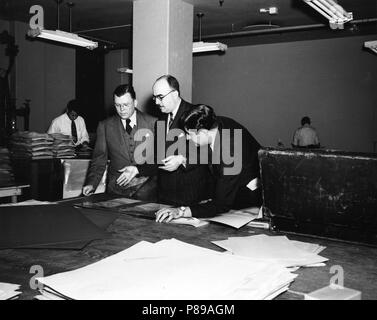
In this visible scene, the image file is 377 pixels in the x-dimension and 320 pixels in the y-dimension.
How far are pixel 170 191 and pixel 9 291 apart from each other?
175cm

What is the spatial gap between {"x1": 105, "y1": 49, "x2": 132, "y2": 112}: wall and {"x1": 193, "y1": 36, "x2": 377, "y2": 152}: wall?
6.99ft

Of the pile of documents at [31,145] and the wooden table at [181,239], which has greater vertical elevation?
the pile of documents at [31,145]

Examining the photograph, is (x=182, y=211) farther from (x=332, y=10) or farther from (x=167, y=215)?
(x=332, y=10)

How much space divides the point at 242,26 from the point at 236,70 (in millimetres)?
3041

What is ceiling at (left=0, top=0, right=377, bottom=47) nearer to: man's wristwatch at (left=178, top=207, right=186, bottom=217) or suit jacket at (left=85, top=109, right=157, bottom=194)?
suit jacket at (left=85, top=109, right=157, bottom=194)

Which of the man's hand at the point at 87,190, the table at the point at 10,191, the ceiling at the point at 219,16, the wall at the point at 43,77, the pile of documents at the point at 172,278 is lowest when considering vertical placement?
the table at the point at 10,191

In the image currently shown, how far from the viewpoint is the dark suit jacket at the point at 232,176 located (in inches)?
78.7

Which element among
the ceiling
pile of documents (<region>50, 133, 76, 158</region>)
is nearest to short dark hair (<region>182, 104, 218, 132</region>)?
pile of documents (<region>50, 133, 76, 158</region>)

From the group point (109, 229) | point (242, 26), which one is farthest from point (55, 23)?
point (109, 229)

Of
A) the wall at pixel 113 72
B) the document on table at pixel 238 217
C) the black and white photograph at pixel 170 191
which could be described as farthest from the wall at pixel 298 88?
the document on table at pixel 238 217

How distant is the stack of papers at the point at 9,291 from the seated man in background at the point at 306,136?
9.23m

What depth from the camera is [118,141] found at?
325cm

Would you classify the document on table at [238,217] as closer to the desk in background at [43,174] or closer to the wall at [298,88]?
the desk in background at [43,174]

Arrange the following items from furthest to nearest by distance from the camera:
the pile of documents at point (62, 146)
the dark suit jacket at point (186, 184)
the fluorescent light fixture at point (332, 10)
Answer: the pile of documents at point (62, 146) < the fluorescent light fixture at point (332, 10) < the dark suit jacket at point (186, 184)
